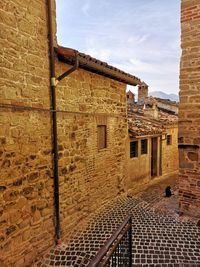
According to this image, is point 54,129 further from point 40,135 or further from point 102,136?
point 102,136

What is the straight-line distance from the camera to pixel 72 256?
16.5ft

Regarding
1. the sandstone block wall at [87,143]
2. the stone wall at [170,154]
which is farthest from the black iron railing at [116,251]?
the stone wall at [170,154]

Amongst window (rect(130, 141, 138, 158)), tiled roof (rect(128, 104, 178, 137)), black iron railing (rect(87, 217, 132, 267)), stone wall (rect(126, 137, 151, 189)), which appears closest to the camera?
black iron railing (rect(87, 217, 132, 267))

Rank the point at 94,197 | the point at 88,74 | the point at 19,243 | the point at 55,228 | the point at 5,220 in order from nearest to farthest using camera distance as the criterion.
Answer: the point at 5,220
the point at 19,243
the point at 55,228
the point at 88,74
the point at 94,197

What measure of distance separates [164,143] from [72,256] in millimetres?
11123

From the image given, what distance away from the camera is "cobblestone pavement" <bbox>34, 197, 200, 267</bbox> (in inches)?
190

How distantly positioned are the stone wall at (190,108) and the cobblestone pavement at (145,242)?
0.89 m

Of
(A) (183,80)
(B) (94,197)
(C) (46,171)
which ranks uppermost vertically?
(A) (183,80)

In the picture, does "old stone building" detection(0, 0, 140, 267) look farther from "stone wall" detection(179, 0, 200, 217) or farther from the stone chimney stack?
the stone chimney stack

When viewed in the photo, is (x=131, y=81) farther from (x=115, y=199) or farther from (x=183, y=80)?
(x=115, y=199)

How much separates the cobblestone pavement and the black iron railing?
842 millimetres

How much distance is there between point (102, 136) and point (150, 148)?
6.49m

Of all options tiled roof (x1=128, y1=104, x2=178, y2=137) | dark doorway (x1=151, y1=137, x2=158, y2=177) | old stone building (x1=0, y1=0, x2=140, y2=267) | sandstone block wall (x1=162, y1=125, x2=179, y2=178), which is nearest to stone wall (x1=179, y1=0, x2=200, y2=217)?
old stone building (x1=0, y1=0, x2=140, y2=267)

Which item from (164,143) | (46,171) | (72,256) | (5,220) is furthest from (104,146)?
(164,143)
